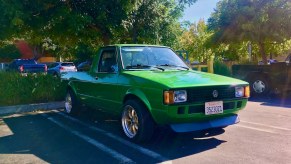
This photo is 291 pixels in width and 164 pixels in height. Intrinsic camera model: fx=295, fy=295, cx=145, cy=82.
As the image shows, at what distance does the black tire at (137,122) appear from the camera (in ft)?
15.5

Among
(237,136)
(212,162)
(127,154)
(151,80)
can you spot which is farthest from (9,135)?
(237,136)

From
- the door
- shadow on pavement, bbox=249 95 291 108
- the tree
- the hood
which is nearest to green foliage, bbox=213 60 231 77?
the tree

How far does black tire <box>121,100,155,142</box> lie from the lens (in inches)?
186

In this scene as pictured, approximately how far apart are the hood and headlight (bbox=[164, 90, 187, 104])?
89mm

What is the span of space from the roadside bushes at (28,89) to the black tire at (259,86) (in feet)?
21.8

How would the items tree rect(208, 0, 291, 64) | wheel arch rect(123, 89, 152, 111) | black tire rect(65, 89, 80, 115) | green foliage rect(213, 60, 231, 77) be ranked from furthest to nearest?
1. green foliage rect(213, 60, 231, 77)
2. tree rect(208, 0, 291, 64)
3. black tire rect(65, 89, 80, 115)
4. wheel arch rect(123, 89, 152, 111)

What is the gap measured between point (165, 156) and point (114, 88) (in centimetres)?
175

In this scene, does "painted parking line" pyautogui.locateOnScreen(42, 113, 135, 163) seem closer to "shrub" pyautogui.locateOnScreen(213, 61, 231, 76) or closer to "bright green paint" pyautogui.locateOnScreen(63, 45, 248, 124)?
"bright green paint" pyautogui.locateOnScreen(63, 45, 248, 124)

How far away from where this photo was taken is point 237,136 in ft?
17.4

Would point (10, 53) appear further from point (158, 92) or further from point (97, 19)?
point (158, 92)

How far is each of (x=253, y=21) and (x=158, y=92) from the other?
11.5 metres

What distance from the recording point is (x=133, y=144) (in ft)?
16.2

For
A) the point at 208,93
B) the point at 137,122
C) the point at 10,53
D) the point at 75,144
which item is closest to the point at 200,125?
the point at 208,93

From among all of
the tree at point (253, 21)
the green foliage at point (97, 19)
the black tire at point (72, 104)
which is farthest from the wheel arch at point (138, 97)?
the tree at point (253, 21)
